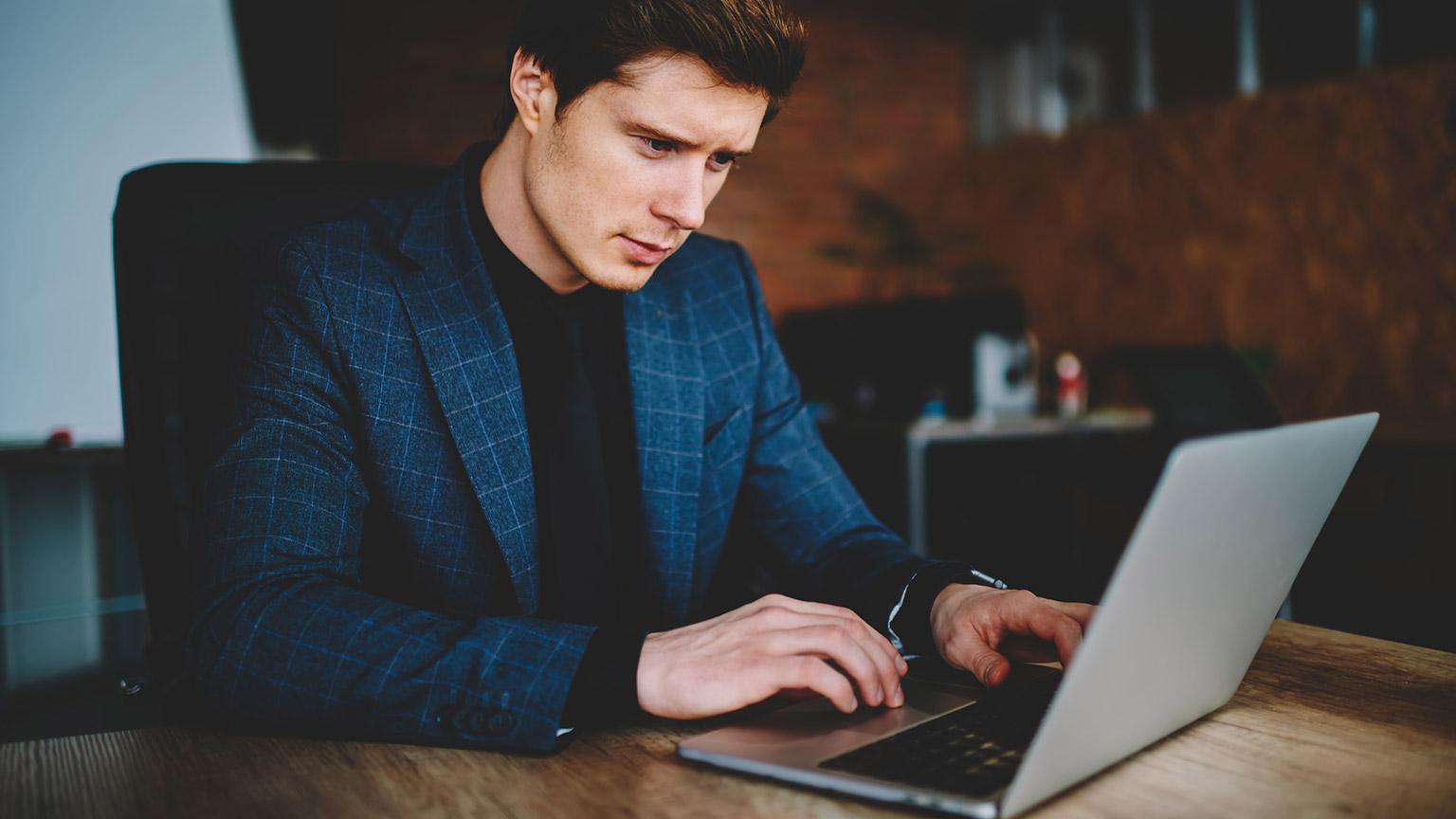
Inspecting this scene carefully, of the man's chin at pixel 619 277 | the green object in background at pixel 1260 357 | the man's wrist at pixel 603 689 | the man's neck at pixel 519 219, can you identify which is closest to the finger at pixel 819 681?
the man's wrist at pixel 603 689

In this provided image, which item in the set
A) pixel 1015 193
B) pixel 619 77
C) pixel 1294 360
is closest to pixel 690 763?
pixel 619 77

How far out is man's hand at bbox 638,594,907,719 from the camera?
2.26ft

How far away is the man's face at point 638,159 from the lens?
97cm

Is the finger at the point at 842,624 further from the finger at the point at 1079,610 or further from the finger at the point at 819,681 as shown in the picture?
the finger at the point at 1079,610

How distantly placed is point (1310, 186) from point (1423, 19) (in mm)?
720

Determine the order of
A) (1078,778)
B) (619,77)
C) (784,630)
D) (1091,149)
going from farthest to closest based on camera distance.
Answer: (1091,149)
(619,77)
(784,630)
(1078,778)

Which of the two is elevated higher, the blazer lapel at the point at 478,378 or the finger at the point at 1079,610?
the blazer lapel at the point at 478,378

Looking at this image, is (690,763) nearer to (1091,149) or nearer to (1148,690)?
(1148,690)

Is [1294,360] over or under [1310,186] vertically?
under

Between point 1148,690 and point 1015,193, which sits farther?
point 1015,193

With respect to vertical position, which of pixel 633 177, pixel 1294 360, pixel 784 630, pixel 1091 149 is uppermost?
pixel 1091 149

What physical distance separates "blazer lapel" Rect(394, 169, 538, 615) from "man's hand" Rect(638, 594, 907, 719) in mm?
321

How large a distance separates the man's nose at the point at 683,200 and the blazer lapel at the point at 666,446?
22cm

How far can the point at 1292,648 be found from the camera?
0.83 m
